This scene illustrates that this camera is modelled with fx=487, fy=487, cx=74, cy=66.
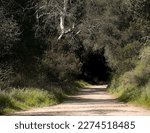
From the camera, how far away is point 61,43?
1512 inches

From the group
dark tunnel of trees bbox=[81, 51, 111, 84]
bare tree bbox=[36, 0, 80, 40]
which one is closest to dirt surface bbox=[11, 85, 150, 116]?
bare tree bbox=[36, 0, 80, 40]

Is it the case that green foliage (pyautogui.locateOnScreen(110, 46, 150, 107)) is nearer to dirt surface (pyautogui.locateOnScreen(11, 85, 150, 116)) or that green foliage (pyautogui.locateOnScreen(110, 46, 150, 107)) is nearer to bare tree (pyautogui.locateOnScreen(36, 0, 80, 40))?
dirt surface (pyautogui.locateOnScreen(11, 85, 150, 116))

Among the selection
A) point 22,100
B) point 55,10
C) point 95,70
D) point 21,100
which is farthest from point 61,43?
point 95,70

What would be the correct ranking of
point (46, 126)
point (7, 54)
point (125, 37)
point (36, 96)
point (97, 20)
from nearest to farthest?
point (46, 126), point (36, 96), point (7, 54), point (125, 37), point (97, 20)

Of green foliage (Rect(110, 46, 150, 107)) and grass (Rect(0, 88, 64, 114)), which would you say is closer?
grass (Rect(0, 88, 64, 114))

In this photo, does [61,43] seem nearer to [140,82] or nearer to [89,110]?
[140,82]

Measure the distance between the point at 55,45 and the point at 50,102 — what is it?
12673mm

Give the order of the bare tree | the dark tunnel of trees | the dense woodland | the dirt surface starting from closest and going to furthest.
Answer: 1. the dirt surface
2. the dense woodland
3. the bare tree
4. the dark tunnel of trees

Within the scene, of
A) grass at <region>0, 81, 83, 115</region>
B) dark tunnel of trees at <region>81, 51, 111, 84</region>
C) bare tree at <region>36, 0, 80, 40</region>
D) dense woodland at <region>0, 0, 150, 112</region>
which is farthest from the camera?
dark tunnel of trees at <region>81, 51, 111, 84</region>

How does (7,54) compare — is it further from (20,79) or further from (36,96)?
(36,96)

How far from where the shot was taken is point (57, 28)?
43.1 m

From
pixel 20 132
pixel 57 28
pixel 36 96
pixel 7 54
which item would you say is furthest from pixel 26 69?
pixel 20 132

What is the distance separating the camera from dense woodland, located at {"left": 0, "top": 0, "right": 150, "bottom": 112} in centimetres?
2482

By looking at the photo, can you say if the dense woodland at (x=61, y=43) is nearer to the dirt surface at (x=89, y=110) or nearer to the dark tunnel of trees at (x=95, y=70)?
the dirt surface at (x=89, y=110)
